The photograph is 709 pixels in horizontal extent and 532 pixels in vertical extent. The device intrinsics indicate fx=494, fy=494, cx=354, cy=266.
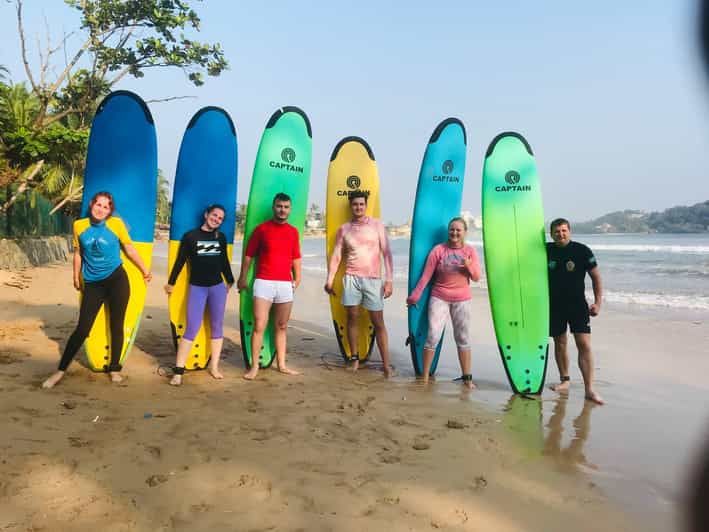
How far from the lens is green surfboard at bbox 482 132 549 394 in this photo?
4.19 metres

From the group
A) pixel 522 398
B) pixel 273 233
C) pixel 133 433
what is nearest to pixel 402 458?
pixel 133 433

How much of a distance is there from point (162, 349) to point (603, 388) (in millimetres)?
4007

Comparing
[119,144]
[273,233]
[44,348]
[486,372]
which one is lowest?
[486,372]

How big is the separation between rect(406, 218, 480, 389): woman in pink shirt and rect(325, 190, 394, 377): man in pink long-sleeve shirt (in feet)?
1.35

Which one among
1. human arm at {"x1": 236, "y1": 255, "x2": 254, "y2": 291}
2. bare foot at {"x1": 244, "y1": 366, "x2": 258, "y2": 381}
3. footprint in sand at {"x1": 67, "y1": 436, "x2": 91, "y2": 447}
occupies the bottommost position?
bare foot at {"x1": 244, "y1": 366, "x2": 258, "y2": 381}

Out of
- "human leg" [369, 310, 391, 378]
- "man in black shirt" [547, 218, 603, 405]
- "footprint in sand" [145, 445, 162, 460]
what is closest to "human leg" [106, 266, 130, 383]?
"footprint in sand" [145, 445, 162, 460]

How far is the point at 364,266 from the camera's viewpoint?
14.2 feet

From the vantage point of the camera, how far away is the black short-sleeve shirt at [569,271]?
3.92m

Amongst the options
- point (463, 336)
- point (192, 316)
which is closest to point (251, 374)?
point (192, 316)

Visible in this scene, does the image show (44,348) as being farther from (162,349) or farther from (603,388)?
(603,388)

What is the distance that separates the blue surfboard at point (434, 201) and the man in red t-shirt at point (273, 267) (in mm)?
1153

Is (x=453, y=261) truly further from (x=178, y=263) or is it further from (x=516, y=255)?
(x=178, y=263)

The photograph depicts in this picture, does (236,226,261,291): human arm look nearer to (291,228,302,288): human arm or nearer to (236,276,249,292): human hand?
(236,276,249,292): human hand

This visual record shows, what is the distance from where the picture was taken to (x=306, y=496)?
206cm
